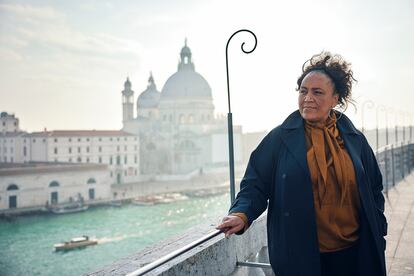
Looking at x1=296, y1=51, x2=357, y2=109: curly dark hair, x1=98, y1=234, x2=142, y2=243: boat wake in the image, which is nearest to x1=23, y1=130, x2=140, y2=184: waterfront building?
x1=98, y1=234, x2=142, y2=243: boat wake

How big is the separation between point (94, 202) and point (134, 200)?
285 centimetres

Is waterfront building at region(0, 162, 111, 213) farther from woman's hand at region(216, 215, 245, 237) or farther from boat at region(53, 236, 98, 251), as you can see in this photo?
woman's hand at region(216, 215, 245, 237)

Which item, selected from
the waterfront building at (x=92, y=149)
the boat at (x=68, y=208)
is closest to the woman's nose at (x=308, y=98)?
the boat at (x=68, y=208)

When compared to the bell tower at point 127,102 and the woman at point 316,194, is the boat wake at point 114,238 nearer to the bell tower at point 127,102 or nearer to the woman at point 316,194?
the bell tower at point 127,102

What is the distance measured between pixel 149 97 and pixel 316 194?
4446 centimetres

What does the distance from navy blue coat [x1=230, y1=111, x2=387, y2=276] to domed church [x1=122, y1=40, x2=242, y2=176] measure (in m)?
37.4

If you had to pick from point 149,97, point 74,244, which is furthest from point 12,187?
point 149,97

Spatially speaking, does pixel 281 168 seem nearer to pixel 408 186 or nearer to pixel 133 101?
pixel 408 186

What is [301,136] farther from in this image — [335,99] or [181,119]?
[181,119]

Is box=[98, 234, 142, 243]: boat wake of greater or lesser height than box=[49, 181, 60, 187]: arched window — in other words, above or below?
Result: below

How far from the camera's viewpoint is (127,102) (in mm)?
43406

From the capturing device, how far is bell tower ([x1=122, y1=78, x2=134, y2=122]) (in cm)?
4306

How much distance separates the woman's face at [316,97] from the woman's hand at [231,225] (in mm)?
322

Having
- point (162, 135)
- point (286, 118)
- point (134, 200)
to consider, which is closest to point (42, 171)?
point (134, 200)
